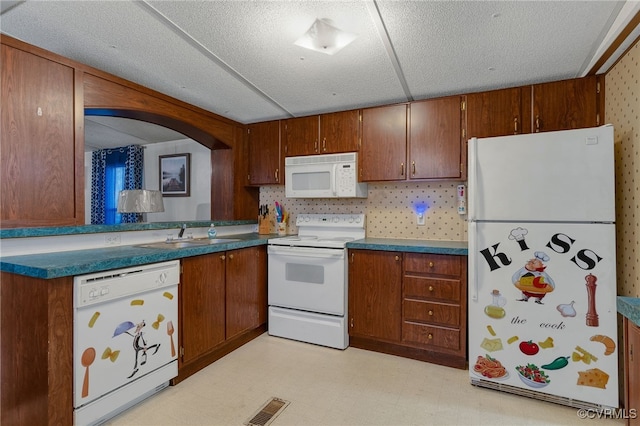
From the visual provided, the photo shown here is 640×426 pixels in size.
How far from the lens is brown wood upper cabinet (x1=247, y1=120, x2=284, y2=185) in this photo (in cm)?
353

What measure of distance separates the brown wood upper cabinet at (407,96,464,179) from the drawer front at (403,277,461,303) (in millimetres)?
908

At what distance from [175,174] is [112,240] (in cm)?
292

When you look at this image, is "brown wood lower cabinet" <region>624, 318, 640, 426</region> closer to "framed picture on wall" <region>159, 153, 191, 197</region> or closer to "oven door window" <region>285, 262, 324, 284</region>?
"oven door window" <region>285, 262, 324, 284</region>

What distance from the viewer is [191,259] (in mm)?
2299

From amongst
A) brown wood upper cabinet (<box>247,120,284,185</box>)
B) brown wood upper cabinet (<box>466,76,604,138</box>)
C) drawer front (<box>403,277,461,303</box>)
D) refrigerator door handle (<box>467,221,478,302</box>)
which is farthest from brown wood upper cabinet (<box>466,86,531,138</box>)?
brown wood upper cabinet (<box>247,120,284,185</box>)

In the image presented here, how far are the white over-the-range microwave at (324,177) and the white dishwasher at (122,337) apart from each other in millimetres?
1542

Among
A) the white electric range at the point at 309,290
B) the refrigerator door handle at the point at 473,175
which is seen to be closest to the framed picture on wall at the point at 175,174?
the white electric range at the point at 309,290

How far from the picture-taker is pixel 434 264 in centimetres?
254

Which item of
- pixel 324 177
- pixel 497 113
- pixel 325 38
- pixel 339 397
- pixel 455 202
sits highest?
pixel 325 38

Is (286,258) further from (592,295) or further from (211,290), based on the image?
(592,295)

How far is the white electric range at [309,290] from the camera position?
9.26 feet

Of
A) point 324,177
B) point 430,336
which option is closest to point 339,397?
point 430,336

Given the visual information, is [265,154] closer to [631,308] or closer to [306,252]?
[306,252]

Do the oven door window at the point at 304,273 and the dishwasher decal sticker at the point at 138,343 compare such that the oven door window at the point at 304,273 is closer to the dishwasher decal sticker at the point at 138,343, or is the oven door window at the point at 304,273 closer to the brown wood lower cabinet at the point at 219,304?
the brown wood lower cabinet at the point at 219,304
